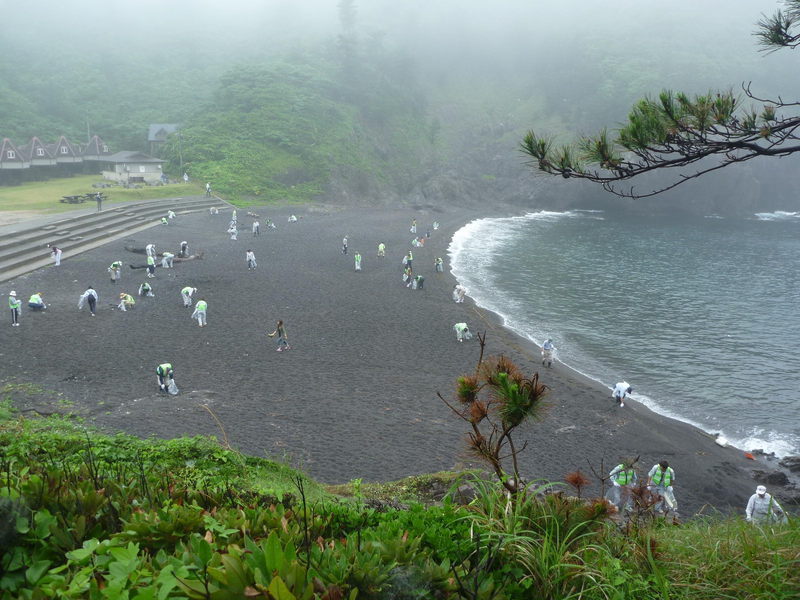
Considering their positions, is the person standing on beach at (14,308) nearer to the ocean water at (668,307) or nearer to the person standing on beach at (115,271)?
the person standing on beach at (115,271)

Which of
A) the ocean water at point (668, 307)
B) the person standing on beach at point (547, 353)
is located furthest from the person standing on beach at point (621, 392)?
the person standing on beach at point (547, 353)

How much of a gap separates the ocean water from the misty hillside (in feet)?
54.2

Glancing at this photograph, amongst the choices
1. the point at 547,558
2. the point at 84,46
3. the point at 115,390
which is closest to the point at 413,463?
the point at 115,390

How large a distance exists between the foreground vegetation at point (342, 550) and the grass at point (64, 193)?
130 ft

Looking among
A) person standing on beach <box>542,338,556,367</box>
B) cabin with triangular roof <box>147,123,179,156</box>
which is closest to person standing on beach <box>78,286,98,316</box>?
person standing on beach <box>542,338,556,367</box>

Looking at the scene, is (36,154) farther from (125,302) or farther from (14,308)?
(14,308)

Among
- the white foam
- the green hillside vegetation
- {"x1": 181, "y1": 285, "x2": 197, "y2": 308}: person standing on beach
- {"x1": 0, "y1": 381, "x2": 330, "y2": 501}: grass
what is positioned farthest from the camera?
the white foam

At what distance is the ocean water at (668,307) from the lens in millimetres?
19672

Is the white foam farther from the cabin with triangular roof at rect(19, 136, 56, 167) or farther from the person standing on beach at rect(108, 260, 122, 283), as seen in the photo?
the cabin with triangular roof at rect(19, 136, 56, 167)

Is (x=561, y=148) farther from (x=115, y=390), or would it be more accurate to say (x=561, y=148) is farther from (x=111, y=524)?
(x=115, y=390)

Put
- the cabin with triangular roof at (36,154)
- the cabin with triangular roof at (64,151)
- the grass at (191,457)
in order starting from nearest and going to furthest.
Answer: the grass at (191,457)
the cabin with triangular roof at (36,154)
the cabin with triangular roof at (64,151)

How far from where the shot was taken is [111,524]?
3479 millimetres

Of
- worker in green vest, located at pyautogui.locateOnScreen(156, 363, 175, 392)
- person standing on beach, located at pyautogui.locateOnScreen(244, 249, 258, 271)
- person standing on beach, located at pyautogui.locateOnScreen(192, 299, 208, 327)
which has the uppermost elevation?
person standing on beach, located at pyautogui.locateOnScreen(244, 249, 258, 271)

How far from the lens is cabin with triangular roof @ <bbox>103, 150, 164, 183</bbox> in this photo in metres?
49.2
